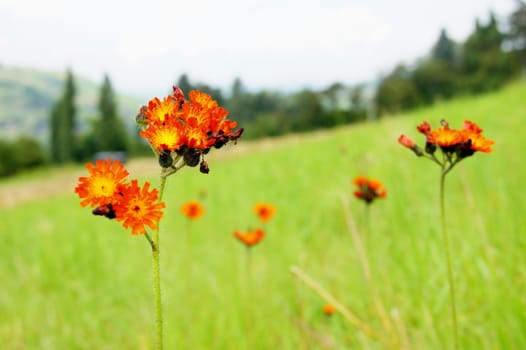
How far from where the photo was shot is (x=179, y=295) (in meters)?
2.59

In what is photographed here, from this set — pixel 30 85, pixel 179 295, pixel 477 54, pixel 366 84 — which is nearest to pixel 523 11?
pixel 477 54

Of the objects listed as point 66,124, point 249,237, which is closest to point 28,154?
point 66,124

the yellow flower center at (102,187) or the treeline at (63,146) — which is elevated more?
the yellow flower center at (102,187)

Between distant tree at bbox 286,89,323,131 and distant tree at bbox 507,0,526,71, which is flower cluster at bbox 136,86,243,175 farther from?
distant tree at bbox 286,89,323,131

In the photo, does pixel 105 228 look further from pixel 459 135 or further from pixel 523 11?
pixel 523 11

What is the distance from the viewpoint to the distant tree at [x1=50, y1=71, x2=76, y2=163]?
187 feet

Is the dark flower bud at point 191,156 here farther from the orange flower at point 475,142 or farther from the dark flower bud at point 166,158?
the orange flower at point 475,142

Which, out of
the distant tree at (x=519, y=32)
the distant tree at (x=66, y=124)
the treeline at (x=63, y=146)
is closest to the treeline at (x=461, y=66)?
the distant tree at (x=519, y=32)

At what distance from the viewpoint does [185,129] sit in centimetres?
61

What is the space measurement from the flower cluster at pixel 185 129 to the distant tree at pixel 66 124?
60908mm

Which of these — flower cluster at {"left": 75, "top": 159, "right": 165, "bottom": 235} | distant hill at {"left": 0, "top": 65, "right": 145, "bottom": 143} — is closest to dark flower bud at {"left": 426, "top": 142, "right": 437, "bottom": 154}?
flower cluster at {"left": 75, "top": 159, "right": 165, "bottom": 235}

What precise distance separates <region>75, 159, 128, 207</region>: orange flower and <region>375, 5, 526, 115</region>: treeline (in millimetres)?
32902

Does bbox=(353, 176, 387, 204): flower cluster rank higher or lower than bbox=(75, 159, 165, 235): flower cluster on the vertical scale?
lower

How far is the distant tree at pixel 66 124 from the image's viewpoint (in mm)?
56875
